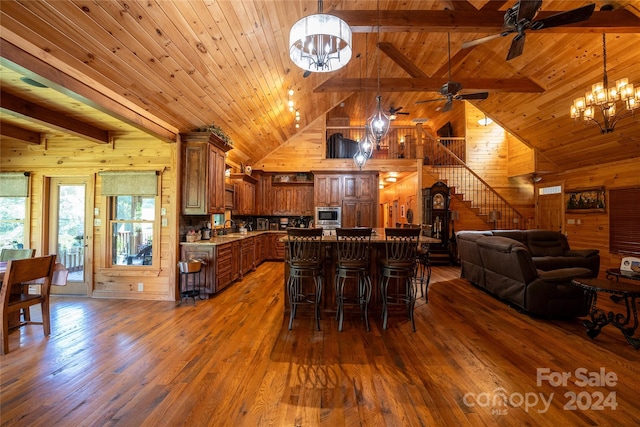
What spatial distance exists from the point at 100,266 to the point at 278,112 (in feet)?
14.4

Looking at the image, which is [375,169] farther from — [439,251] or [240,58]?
[240,58]

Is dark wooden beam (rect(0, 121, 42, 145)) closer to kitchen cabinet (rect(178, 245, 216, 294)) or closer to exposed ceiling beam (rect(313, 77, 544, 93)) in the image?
kitchen cabinet (rect(178, 245, 216, 294))

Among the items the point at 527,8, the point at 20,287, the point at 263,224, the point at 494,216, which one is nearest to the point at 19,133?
the point at 20,287

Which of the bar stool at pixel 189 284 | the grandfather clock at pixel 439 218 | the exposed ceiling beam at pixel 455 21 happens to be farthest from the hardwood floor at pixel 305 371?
the exposed ceiling beam at pixel 455 21

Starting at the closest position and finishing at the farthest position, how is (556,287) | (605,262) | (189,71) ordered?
(189,71) → (556,287) → (605,262)

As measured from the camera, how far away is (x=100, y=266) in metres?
4.55

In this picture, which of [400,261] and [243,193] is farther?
[243,193]

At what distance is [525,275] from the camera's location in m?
3.66

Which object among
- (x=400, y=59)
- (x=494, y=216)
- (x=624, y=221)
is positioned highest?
(x=400, y=59)

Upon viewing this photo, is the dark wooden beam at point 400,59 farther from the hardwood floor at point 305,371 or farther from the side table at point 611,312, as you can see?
the hardwood floor at point 305,371

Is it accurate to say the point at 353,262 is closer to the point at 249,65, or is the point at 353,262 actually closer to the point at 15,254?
the point at 249,65

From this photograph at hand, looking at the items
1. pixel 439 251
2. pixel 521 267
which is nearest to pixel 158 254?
pixel 521 267

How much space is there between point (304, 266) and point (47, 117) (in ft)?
13.1

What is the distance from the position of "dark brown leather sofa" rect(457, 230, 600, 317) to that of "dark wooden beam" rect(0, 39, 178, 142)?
5368 millimetres
